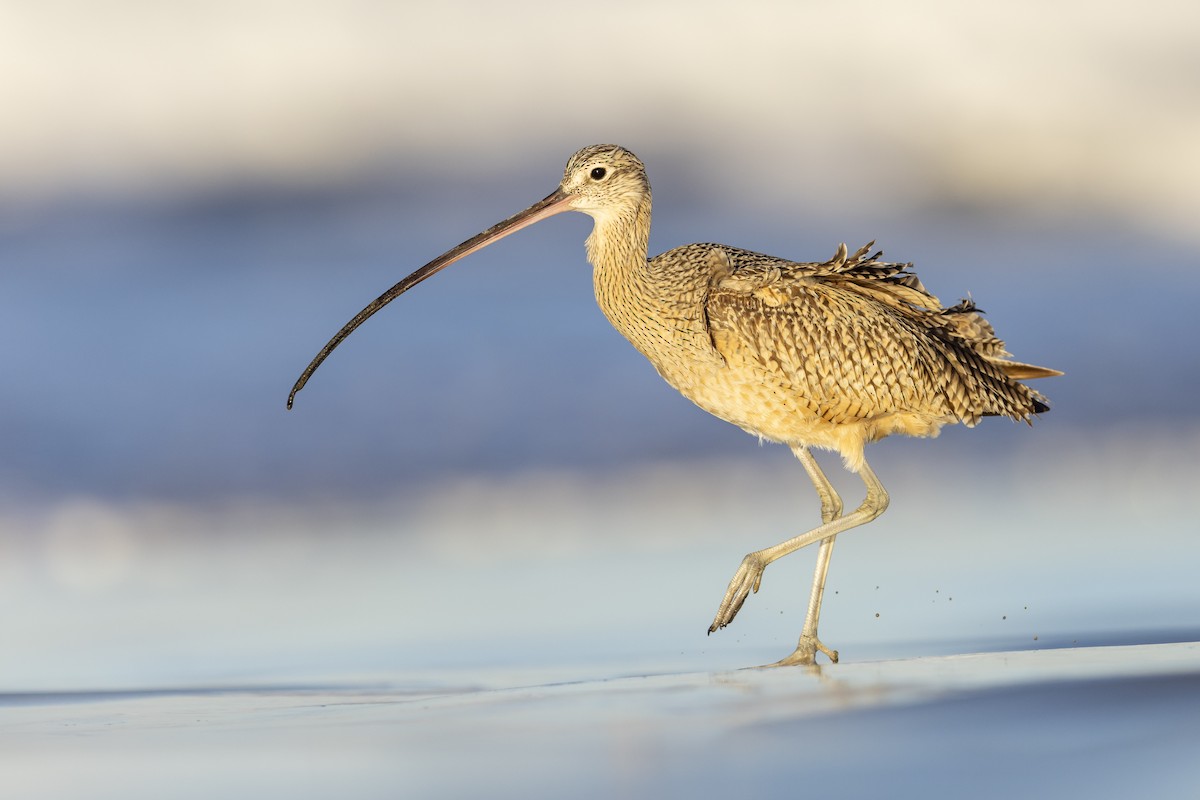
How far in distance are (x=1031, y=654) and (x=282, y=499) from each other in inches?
235

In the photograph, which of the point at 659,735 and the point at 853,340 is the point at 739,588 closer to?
the point at 853,340

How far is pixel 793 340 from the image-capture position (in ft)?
29.0

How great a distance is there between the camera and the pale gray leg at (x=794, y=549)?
849cm

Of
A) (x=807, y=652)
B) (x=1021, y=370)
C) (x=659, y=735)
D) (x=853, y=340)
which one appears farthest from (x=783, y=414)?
(x=659, y=735)

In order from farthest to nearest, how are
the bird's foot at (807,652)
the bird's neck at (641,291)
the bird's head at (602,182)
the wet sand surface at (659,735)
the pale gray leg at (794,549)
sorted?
the bird's head at (602,182) → the bird's neck at (641,291) → the pale gray leg at (794,549) → the bird's foot at (807,652) → the wet sand surface at (659,735)

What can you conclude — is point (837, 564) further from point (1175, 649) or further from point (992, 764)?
point (992, 764)

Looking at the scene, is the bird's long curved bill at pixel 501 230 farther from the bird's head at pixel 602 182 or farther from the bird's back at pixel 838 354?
the bird's back at pixel 838 354

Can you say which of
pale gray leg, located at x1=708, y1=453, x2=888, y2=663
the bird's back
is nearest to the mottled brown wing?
the bird's back

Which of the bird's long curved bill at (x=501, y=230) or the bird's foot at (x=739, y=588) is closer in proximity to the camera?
the bird's foot at (x=739, y=588)

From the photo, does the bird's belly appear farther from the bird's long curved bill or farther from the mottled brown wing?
the bird's long curved bill

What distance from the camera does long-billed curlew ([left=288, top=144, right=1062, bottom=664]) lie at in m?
8.88

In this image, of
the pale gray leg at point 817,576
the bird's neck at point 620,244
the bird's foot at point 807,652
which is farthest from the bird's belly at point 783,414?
the bird's foot at point 807,652

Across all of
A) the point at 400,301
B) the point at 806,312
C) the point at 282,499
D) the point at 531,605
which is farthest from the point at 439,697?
the point at 400,301

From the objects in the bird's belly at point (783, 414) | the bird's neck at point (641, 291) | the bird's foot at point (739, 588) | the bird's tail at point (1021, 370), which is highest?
the bird's neck at point (641, 291)
